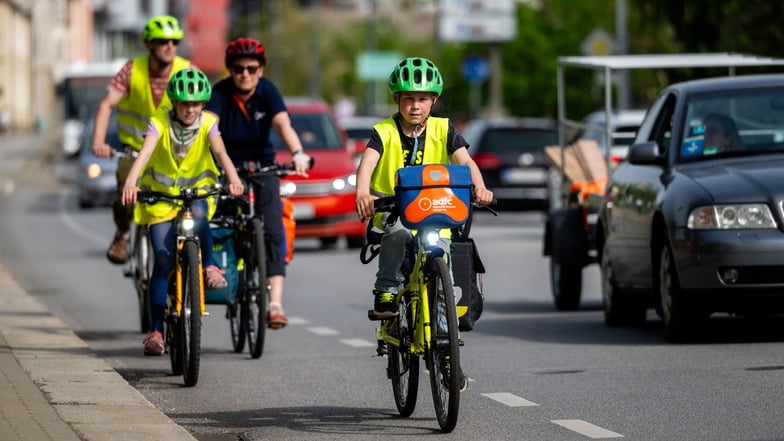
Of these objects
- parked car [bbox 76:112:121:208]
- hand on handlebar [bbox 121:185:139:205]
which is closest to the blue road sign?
parked car [bbox 76:112:121:208]

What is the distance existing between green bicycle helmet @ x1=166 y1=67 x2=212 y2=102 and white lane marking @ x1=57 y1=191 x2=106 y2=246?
16818 millimetres

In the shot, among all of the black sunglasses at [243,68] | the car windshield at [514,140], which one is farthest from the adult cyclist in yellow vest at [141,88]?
the car windshield at [514,140]

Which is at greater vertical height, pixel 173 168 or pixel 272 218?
pixel 173 168

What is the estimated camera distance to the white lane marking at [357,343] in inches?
538

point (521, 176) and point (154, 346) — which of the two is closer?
point (154, 346)

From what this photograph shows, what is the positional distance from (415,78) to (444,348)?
136cm

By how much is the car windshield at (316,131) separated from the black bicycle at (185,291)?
13.9 metres

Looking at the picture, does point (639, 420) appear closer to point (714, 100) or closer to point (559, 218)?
point (714, 100)

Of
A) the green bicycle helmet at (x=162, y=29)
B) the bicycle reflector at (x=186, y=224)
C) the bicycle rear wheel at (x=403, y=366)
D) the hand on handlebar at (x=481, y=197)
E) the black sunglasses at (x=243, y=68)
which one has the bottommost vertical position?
the bicycle rear wheel at (x=403, y=366)

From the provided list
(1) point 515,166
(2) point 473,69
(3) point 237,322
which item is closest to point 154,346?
(3) point 237,322

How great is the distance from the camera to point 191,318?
435 inches

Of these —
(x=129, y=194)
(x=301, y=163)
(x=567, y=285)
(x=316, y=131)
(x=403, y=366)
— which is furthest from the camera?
(x=316, y=131)

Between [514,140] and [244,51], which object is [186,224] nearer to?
[244,51]

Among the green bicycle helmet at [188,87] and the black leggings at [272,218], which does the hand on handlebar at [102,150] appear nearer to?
the black leggings at [272,218]
